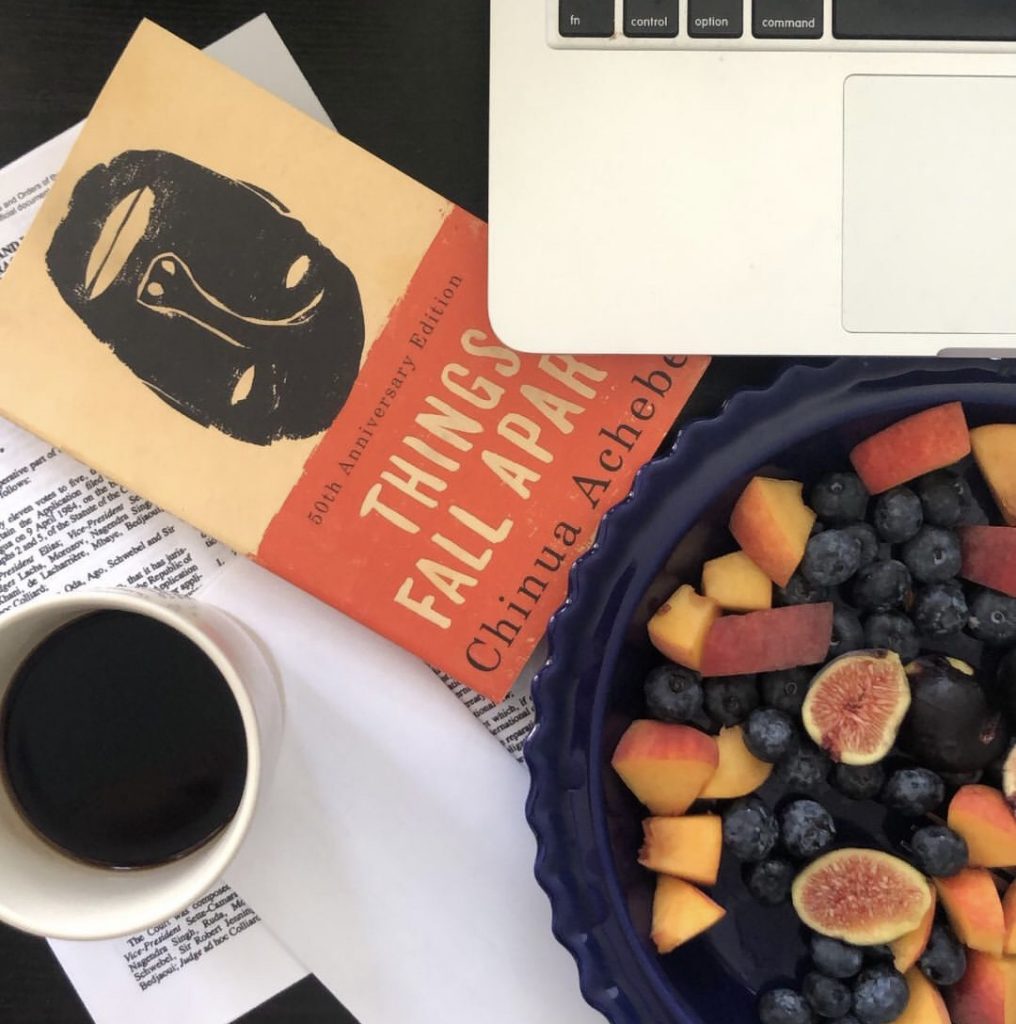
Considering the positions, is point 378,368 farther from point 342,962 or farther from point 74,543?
point 342,962

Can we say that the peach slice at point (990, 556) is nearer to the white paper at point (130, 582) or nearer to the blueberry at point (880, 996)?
the blueberry at point (880, 996)

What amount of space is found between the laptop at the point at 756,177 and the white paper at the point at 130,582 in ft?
0.89

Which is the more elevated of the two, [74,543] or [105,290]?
[105,290]

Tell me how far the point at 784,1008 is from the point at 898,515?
0.30 m

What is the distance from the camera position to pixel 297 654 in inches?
24.9

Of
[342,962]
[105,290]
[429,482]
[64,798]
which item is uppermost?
[105,290]

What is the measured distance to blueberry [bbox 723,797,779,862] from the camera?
1.91 ft

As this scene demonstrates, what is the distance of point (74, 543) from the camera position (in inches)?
25.4

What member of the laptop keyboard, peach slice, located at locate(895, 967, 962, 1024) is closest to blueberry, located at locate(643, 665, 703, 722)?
peach slice, located at locate(895, 967, 962, 1024)

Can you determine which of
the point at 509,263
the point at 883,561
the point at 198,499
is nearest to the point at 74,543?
the point at 198,499

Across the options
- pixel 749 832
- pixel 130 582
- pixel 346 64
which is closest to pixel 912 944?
pixel 749 832

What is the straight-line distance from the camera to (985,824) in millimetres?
583

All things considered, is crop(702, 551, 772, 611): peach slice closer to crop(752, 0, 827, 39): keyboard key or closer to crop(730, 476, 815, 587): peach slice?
crop(730, 476, 815, 587): peach slice

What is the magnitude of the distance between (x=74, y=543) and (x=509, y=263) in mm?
336
